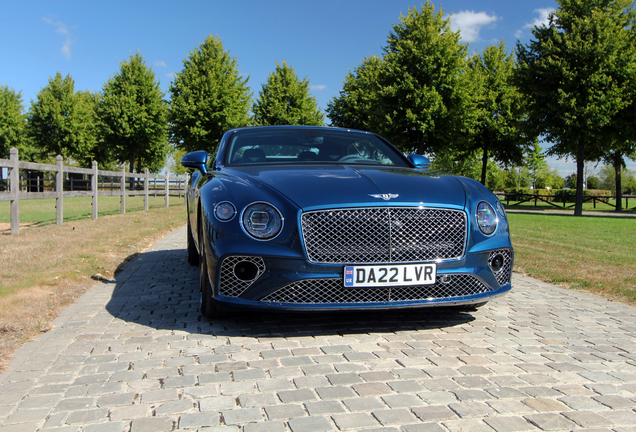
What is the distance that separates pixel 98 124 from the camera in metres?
38.7

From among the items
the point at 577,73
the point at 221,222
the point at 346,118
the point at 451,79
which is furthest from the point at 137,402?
the point at 346,118

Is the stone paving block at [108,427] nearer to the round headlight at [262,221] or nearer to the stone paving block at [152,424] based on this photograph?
the stone paving block at [152,424]

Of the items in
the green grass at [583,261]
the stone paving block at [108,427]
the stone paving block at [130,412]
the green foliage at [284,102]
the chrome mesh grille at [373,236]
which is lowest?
the stone paving block at [108,427]

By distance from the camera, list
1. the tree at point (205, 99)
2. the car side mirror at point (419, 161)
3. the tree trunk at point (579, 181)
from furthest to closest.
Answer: the tree at point (205, 99) → the tree trunk at point (579, 181) → the car side mirror at point (419, 161)

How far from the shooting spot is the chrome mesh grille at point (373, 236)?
346cm

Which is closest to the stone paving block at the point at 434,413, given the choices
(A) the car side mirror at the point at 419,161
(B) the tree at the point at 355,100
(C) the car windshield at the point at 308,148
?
(C) the car windshield at the point at 308,148

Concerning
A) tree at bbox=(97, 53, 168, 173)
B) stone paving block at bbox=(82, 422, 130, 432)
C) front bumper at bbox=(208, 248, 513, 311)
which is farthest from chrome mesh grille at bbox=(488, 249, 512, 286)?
tree at bbox=(97, 53, 168, 173)

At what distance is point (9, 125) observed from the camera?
4862 centimetres

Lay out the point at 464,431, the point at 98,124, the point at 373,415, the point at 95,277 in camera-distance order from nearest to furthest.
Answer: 1. the point at 464,431
2. the point at 373,415
3. the point at 95,277
4. the point at 98,124

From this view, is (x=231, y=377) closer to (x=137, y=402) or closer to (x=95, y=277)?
(x=137, y=402)

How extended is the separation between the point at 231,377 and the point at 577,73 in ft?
78.7

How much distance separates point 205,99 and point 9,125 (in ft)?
84.8

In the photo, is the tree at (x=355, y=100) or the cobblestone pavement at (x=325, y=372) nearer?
the cobblestone pavement at (x=325, y=372)

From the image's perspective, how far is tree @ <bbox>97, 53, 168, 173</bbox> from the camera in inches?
1510
